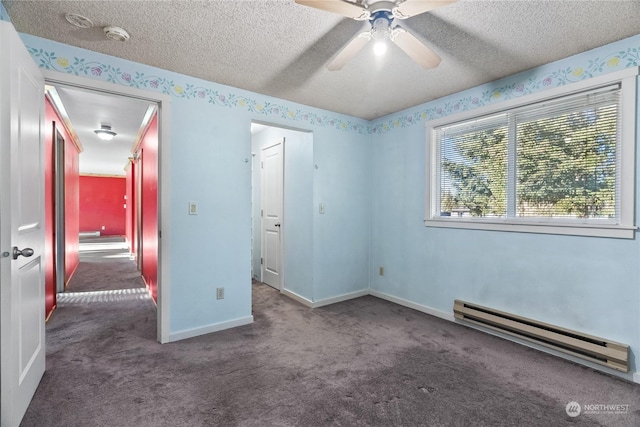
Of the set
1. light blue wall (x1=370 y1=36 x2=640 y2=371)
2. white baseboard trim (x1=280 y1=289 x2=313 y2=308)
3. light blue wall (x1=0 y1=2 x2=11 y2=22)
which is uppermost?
light blue wall (x1=0 y1=2 x2=11 y2=22)

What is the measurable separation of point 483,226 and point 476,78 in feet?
4.48

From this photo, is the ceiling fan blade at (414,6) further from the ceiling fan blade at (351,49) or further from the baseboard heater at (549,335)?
the baseboard heater at (549,335)

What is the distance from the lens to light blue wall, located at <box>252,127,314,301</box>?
3.76m

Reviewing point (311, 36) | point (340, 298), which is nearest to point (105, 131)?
point (311, 36)

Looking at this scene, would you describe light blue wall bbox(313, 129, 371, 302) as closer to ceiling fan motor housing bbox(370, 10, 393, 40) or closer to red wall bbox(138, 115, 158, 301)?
red wall bbox(138, 115, 158, 301)

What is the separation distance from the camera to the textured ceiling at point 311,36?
182cm

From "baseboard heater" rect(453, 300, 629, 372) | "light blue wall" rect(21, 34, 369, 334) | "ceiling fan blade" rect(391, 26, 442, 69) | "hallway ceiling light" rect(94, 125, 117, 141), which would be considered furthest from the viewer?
"hallway ceiling light" rect(94, 125, 117, 141)

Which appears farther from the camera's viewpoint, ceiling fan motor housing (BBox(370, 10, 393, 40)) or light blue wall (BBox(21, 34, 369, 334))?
light blue wall (BBox(21, 34, 369, 334))

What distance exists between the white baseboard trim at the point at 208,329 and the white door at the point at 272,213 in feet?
3.98

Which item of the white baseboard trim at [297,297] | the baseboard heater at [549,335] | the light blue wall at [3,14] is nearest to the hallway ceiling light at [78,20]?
the light blue wall at [3,14]

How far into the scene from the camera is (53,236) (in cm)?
350

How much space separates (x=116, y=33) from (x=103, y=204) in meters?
11.0

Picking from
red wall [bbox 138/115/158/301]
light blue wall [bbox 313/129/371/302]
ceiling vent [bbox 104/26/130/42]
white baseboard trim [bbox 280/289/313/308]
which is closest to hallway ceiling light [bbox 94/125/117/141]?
red wall [bbox 138/115/158/301]

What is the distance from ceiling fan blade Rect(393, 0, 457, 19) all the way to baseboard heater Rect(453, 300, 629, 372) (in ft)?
8.21
